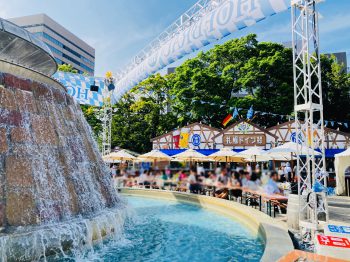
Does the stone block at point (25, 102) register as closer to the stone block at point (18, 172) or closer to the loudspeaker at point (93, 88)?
the stone block at point (18, 172)

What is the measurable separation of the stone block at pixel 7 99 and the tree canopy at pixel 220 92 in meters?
27.0

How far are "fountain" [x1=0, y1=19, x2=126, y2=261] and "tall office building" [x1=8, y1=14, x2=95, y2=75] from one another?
61589 millimetres

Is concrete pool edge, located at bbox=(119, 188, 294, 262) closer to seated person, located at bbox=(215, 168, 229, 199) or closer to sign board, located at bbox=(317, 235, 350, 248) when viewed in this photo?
sign board, located at bbox=(317, 235, 350, 248)

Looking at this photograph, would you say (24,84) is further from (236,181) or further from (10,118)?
(236,181)

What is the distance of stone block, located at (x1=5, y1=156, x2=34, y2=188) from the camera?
539 centimetres

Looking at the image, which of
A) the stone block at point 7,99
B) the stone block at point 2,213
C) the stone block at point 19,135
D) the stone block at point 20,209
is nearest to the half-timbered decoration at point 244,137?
the stone block at point 19,135

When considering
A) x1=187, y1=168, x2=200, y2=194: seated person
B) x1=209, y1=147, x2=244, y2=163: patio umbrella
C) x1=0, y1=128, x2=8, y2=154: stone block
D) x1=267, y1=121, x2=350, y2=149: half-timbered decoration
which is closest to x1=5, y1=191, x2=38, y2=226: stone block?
x1=0, y1=128, x2=8, y2=154: stone block

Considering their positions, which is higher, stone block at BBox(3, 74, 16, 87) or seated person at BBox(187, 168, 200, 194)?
stone block at BBox(3, 74, 16, 87)

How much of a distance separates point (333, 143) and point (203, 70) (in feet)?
56.6

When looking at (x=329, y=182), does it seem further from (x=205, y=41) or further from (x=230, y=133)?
(x=205, y=41)

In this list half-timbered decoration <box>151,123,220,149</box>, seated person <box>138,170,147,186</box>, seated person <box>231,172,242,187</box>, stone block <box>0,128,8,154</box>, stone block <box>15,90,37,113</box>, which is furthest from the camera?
half-timbered decoration <box>151,123,220,149</box>

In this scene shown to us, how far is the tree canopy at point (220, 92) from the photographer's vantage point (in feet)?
110

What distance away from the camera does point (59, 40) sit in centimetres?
7556

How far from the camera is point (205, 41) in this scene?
12.8 m
